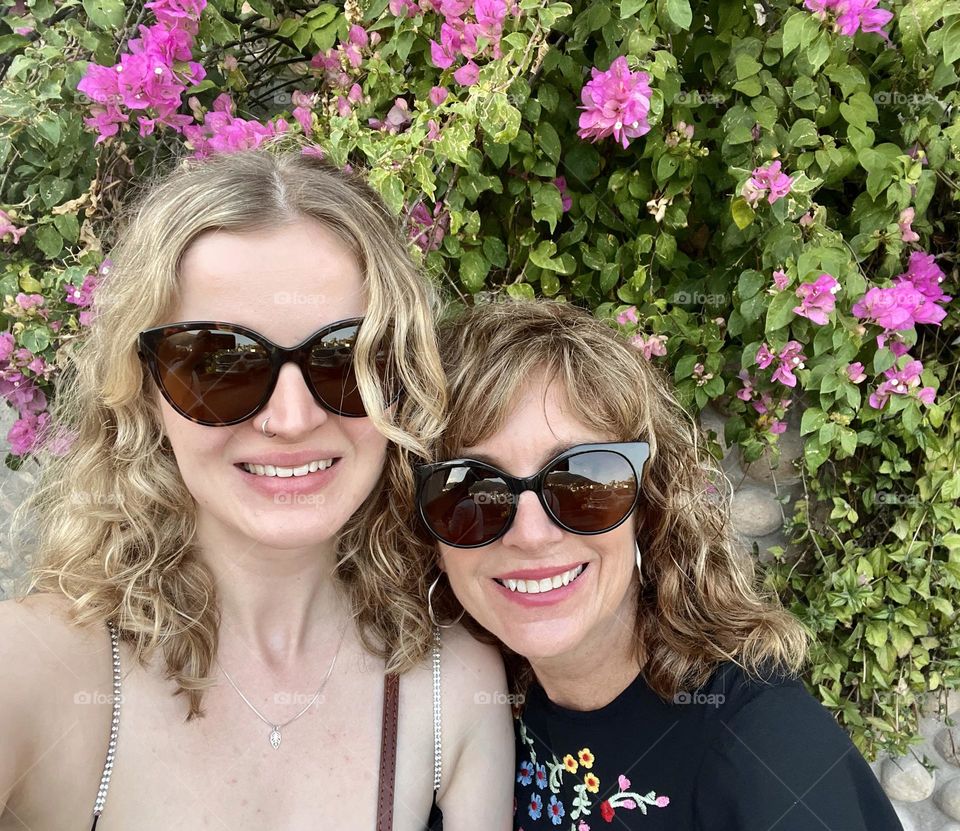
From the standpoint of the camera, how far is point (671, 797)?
1580 millimetres

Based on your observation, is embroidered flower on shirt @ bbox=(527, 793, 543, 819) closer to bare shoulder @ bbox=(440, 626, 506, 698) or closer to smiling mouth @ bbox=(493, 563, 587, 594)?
bare shoulder @ bbox=(440, 626, 506, 698)

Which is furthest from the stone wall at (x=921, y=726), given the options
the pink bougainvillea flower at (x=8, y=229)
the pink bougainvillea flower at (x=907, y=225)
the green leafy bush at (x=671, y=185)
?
the pink bougainvillea flower at (x=8, y=229)

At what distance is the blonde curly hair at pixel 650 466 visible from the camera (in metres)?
1.62

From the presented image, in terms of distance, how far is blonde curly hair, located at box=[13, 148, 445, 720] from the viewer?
1.50 metres

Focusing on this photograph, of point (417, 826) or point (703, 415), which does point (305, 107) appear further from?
point (417, 826)

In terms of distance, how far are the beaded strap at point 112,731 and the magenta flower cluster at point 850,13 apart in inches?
74.5

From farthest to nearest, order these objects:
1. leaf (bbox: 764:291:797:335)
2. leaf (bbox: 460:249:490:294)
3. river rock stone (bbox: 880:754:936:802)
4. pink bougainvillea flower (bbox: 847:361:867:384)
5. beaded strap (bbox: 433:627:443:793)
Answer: river rock stone (bbox: 880:754:936:802), leaf (bbox: 460:249:490:294), pink bougainvillea flower (bbox: 847:361:867:384), leaf (bbox: 764:291:797:335), beaded strap (bbox: 433:627:443:793)

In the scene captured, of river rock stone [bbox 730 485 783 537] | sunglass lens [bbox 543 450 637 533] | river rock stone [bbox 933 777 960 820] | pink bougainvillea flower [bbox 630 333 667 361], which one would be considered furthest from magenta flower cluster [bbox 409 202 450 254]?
river rock stone [bbox 933 777 960 820]

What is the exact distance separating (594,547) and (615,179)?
1030 mm

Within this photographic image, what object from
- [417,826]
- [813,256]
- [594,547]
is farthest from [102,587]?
[813,256]

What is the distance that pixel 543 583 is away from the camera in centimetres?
160

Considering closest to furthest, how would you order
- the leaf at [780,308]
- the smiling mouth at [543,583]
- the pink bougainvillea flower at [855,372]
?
the smiling mouth at [543,583], the leaf at [780,308], the pink bougainvillea flower at [855,372]

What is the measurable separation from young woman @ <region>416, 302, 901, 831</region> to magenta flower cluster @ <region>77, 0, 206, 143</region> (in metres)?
0.87

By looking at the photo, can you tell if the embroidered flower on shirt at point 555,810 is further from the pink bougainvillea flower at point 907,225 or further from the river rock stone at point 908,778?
the pink bougainvillea flower at point 907,225
